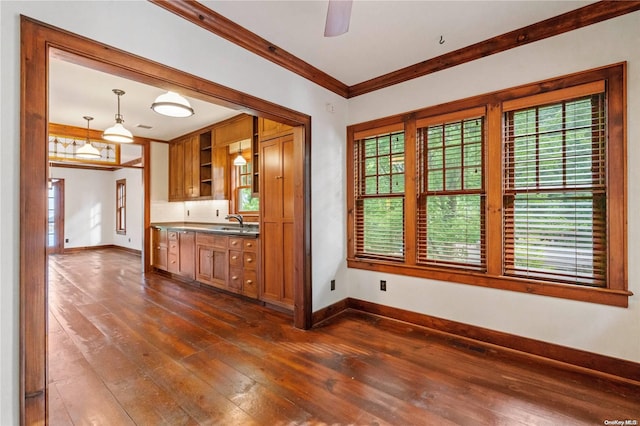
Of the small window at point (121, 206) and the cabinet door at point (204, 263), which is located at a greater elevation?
the small window at point (121, 206)

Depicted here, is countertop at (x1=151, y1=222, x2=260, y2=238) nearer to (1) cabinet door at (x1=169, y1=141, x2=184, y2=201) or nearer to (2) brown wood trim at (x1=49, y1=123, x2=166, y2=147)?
(1) cabinet door at (x1=169, y1=141, x2=184, y2=201)

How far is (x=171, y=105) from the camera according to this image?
289cm

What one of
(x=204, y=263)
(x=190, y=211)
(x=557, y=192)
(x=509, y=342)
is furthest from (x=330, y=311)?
(x=190, y=211)

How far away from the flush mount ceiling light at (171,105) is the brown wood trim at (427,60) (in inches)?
36.8

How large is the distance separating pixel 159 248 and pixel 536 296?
231 inches

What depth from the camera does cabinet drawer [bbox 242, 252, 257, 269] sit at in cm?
384

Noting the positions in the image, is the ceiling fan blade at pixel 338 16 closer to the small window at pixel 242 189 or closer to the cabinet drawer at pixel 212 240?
the cabinet drawer at pixel 212 240

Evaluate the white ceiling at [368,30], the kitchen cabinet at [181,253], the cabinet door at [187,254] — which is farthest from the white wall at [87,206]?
the white ceiling at [368,30]

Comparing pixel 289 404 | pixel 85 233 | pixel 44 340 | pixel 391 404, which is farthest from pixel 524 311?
pixel 85 233

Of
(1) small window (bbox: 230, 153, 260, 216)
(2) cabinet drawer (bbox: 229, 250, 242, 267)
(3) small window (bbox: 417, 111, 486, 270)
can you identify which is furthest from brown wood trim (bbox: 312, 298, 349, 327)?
(1) small window (bbox: 230, 153, 260, 216)

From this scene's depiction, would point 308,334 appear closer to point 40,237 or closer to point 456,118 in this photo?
point 40,237

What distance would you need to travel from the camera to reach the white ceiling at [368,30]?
7.08 feet

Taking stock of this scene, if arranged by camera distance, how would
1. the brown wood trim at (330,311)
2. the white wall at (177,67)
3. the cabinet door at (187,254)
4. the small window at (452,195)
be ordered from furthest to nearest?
the cabinet door at (187,254) < the brown wood trim at (330,311) < the small window at (452,195) < the white wall at (177,67)

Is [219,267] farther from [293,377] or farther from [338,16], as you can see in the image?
[338,16]
